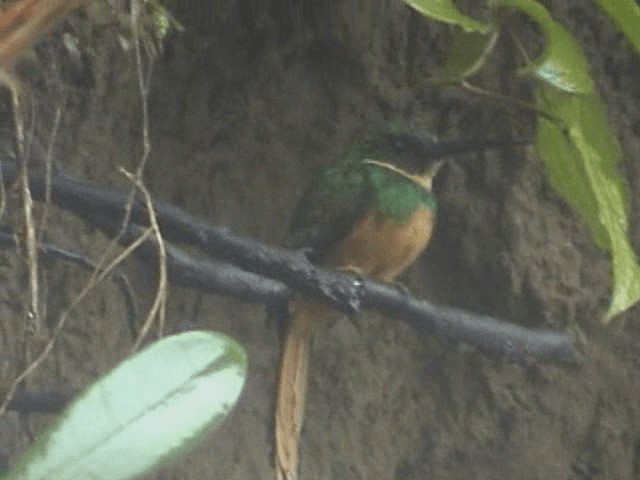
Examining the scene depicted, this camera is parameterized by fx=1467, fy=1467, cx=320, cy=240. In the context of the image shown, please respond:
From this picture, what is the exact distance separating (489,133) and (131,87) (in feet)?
1.33

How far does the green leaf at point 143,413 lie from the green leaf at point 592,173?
2.02 ft

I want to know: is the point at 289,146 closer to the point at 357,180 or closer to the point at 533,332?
the point at 357,180

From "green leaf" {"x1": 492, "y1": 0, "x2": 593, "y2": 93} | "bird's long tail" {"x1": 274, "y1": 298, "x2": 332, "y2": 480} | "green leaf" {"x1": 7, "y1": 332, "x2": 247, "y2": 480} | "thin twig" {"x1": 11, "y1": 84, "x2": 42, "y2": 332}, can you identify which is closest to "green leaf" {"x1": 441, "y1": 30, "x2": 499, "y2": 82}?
"green leaf" {"x1": 492, "y1": 0, "x2": 593, "y2": 93}

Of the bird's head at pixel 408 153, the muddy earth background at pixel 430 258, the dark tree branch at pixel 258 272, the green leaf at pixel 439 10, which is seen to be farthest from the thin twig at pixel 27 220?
the bird's head at pixel 408 153

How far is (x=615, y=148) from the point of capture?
125 centimetres

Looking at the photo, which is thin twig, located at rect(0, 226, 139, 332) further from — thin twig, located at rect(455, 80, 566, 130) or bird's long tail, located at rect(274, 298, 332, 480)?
thin twig, located at rect(455, 80, 566, 130)

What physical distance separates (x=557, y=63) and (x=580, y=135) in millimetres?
93

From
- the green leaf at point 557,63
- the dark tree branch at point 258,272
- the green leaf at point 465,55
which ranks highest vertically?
the green leaf at point 557,63

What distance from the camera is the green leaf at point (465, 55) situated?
4.30 ft

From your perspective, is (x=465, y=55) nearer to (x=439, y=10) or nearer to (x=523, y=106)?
(x=523, y=106)

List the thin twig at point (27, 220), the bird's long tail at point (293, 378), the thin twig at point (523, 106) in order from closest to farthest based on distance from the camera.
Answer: the thin twig at point (27, 220) → the thin twig at point (523, 106) → the bird's long tail at point (293, 378)

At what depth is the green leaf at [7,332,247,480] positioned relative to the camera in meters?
0.59

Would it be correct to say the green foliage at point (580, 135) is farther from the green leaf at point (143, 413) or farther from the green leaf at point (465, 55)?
the green leaf at point (143, 413)

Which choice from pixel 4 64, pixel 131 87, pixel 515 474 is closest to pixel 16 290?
pixel 131 87
